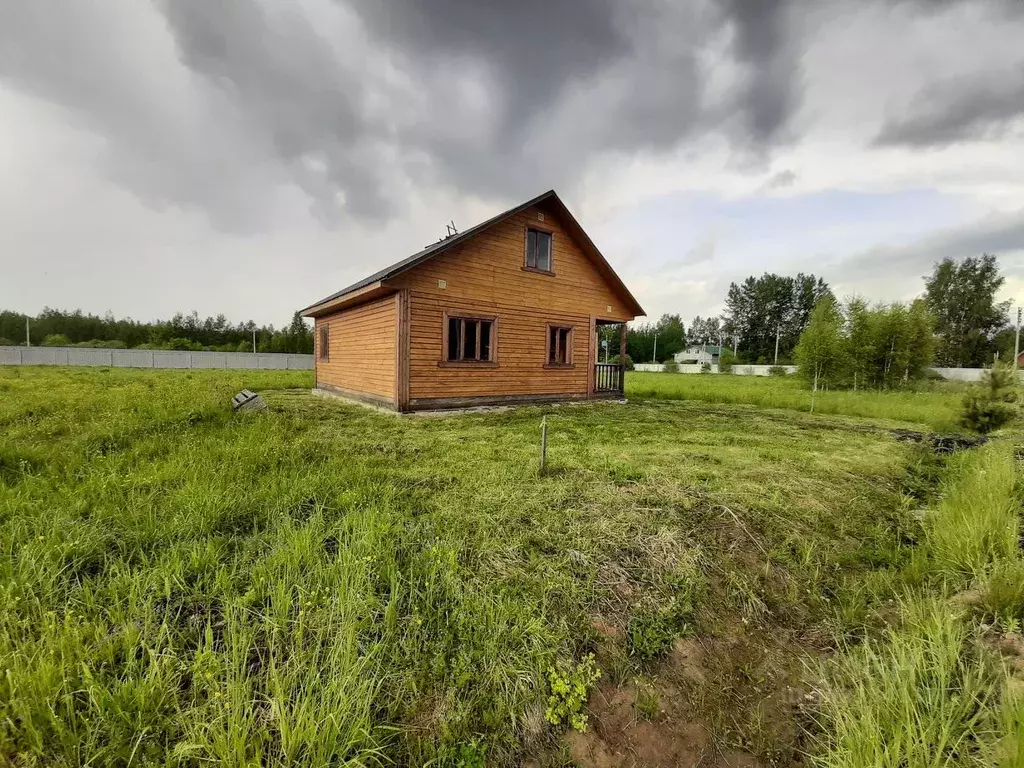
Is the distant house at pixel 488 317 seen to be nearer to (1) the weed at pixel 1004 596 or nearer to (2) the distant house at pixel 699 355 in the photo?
(1) the weed at pixel 1004 596

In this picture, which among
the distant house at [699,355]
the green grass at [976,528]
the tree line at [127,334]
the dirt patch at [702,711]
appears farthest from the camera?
the distant house at [699,355]

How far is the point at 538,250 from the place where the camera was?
12.0 metres

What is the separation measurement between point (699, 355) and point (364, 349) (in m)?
79.9

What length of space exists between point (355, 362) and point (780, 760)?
1259 centimetres

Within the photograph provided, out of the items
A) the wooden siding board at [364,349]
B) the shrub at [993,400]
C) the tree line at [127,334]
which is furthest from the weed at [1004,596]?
the tree line at [127,334]

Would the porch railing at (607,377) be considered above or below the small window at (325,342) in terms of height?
below

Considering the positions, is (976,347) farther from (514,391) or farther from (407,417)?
(407,417)

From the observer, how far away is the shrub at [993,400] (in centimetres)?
994

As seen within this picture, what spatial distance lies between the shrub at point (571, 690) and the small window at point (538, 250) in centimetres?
1052

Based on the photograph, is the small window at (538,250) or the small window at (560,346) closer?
the small window at (538,250)

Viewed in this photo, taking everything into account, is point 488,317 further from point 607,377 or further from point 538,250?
point 607,377

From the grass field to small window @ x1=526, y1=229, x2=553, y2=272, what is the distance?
797cm

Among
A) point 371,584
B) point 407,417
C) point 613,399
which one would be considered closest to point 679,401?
point 613,399

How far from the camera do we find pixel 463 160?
47.2 feet
